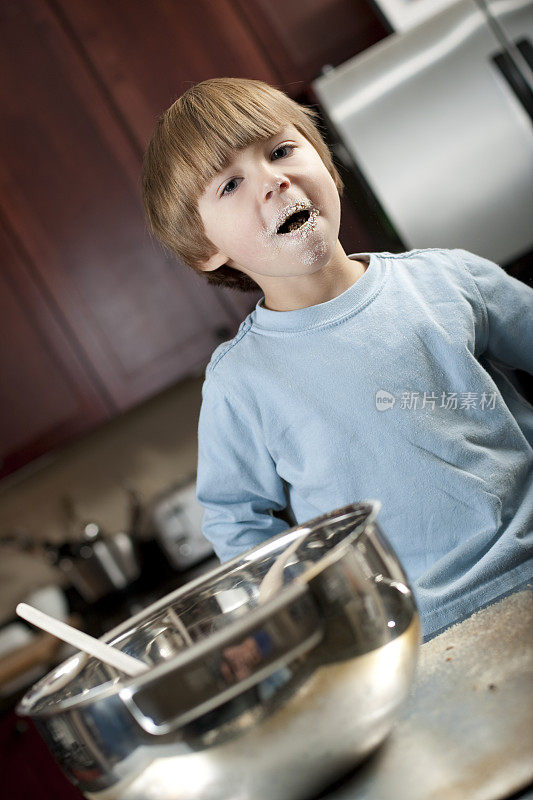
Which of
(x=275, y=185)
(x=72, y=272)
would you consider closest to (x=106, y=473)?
(x=72, y=272)

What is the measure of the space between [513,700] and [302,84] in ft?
4.11

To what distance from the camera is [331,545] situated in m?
0.41

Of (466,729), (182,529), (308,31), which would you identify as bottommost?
(182,529)

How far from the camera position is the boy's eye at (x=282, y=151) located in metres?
0.57

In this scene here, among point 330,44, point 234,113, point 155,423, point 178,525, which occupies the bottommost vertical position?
point 178,525

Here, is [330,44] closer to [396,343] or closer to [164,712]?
[396,343]

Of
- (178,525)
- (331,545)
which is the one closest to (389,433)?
(331,545)

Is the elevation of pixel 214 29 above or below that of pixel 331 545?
above

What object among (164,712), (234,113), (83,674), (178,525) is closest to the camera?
(164,712)

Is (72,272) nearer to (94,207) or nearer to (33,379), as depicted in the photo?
(94,207)

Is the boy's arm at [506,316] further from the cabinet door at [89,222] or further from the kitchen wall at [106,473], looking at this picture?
the kitchen wall at [106,473]

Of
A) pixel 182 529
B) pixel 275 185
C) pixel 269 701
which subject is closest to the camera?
pixel 269 701

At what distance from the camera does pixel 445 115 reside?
109cm

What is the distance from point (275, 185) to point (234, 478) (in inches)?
8.7
